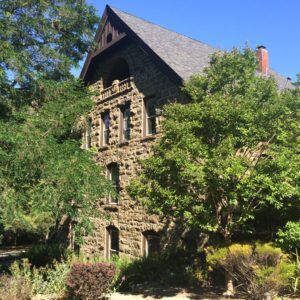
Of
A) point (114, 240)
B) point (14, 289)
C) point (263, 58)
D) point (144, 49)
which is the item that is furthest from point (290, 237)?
point (263, 58)

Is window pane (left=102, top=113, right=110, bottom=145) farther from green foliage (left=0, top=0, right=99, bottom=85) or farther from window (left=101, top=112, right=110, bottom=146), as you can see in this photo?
green foliage (left=0, top=0, right=99, bottom=85)

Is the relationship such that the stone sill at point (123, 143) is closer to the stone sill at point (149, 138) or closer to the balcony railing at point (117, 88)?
the stone sill at point (149, 138)

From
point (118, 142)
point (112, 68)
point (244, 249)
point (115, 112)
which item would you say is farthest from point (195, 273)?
point (112, 68)

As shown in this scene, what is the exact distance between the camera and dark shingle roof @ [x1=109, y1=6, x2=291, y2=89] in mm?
15461

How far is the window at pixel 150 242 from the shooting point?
15.4 m

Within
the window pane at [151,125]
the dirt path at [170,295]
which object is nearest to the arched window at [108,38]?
the window pane at [151,125]

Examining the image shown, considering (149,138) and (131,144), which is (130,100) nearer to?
(131,144)

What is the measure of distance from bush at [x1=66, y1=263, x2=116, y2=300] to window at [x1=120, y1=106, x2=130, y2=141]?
31.8ft

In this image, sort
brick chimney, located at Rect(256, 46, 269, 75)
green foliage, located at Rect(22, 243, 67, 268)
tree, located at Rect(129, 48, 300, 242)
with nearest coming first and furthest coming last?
tree, located at Rect(129, 48, 300, 242)
green foliage, located at Rect(22, 243, 67, 268)
brick chimney, located at Rect(256, 46, 269, 75)

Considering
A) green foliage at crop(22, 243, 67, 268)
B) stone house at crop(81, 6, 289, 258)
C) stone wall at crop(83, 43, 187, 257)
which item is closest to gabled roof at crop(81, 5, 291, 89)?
stone house at crop(81, 6, 289, 258)

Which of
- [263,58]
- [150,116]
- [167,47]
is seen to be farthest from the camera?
[263,58]

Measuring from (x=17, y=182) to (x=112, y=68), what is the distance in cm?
1092

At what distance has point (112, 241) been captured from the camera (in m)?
18.3

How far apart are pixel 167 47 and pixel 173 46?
2.88ft
